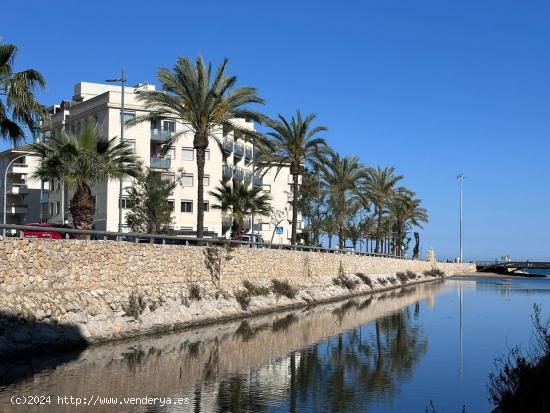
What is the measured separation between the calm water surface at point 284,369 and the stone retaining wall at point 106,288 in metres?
0.89

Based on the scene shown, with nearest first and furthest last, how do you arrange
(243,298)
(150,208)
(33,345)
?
1. (33,345)
2. (243,298)
3. (150,208)

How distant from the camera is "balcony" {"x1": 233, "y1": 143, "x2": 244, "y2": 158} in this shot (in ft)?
241

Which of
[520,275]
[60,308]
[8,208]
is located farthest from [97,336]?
[520,275]

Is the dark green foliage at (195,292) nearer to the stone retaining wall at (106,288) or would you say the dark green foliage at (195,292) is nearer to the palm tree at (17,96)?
the stone retaining wall at (106,288)

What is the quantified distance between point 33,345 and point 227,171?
5205 cm

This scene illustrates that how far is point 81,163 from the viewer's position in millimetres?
28859

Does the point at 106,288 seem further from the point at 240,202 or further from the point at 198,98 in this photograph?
the point at 240,202

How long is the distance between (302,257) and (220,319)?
1504 centimetres

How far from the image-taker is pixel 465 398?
584 inches

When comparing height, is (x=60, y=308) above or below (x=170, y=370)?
above

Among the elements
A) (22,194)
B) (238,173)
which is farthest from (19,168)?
(238,173)

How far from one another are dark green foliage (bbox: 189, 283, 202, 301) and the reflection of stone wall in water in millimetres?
1734

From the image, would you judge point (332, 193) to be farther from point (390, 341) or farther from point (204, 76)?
point (390, 341)

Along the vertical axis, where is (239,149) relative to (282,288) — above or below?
above
